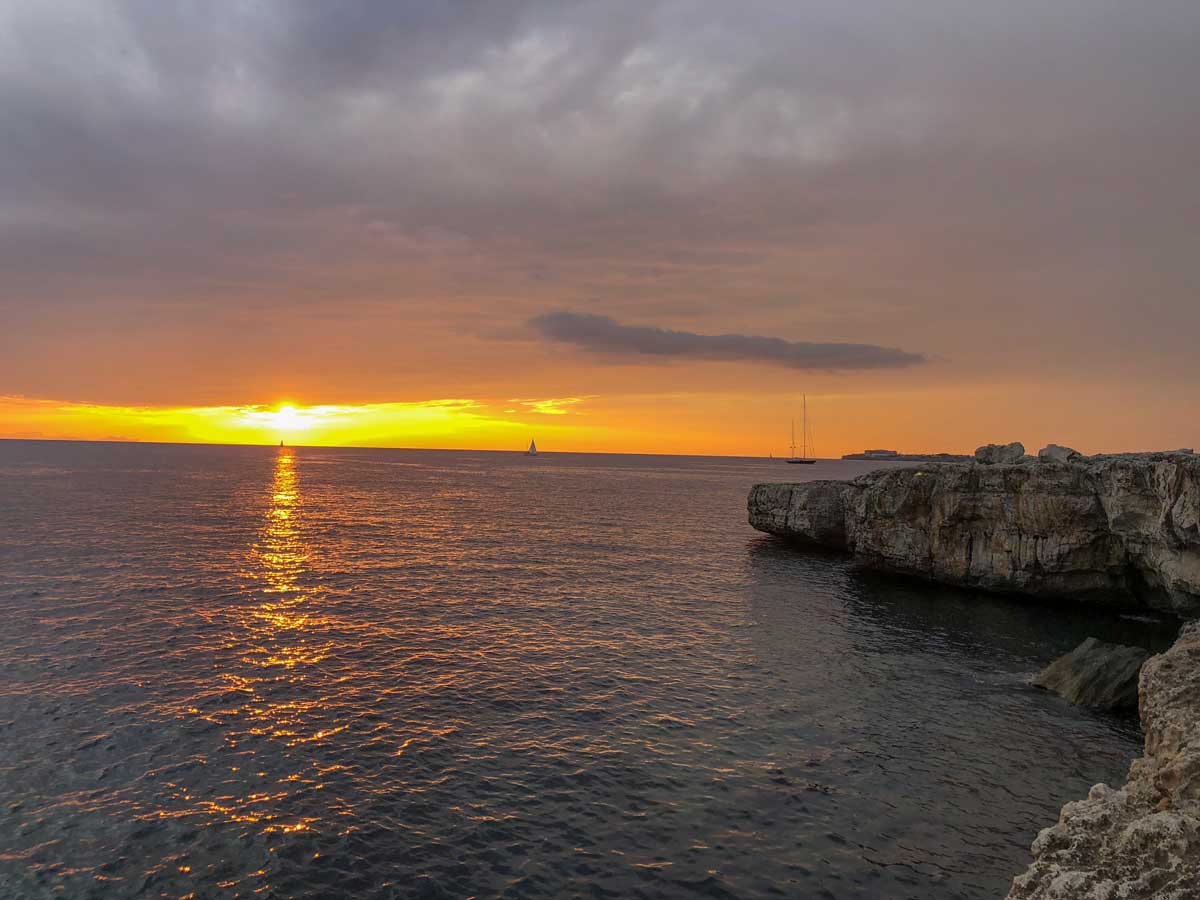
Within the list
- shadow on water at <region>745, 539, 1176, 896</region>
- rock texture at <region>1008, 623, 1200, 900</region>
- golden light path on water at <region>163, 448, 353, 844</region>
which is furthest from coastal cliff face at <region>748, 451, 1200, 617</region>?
golden light path on water at <region>163, 448, 353, 844</region>

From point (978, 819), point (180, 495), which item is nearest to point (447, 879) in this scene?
point (978, 819)

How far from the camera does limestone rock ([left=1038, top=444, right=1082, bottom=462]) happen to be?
50.7m

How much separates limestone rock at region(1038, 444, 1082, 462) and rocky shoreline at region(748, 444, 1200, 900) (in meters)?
0.26

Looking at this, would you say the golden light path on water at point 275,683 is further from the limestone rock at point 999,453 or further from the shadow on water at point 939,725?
the limestone rock at point 999,453

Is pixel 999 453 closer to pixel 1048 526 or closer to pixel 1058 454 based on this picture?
pixel 1058 454

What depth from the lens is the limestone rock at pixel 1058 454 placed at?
1998 inches

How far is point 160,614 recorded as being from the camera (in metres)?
39.6

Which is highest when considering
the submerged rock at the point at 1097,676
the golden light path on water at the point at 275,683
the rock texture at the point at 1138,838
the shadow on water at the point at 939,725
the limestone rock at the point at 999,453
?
the limestone rock at the point at 999,453

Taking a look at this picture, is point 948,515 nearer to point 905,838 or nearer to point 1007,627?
point 1007,627

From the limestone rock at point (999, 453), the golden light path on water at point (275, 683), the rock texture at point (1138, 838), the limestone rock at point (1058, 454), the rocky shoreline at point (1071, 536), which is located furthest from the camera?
the limestone rock at point (999, 453)

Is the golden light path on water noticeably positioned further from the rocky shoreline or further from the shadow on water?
the rocky shoreline

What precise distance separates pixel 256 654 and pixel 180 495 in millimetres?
101181

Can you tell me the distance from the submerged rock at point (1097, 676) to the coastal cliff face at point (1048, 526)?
41.0 feet

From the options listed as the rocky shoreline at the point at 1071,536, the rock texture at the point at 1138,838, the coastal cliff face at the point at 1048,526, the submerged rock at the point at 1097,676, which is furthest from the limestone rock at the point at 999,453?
the rock texture at the point at 1138,838
